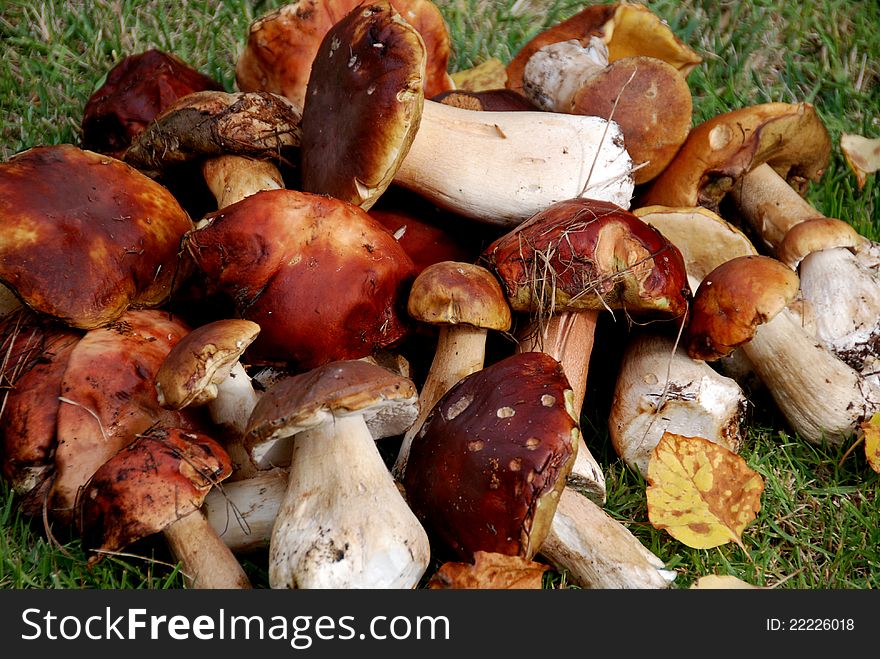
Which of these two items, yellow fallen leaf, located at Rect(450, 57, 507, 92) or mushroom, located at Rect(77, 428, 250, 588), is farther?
yellow fallen leaf, located at Rect(450, 57, 507, 92)

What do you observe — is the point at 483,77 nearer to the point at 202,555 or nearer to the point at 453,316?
the point at 453,316

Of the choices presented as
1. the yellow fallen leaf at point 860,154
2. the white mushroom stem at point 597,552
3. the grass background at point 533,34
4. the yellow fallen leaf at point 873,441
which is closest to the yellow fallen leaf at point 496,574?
the white mushroom stem at point 597,552

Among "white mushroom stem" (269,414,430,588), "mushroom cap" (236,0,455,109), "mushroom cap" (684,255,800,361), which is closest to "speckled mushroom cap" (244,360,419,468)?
"white mushroom stem" (269,414,430,588)

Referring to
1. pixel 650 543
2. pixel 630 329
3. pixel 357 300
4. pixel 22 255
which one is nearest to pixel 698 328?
pixel 630 329

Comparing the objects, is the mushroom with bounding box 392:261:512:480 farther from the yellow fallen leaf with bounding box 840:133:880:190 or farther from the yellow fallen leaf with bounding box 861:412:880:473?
the yellow fallen leaf with bounding box 840:133:880:190

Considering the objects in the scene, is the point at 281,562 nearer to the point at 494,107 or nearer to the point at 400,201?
the point at 400,201

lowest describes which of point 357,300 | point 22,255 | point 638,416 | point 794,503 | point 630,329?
point 794,503

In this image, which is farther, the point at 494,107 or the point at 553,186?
the point at 494,107
